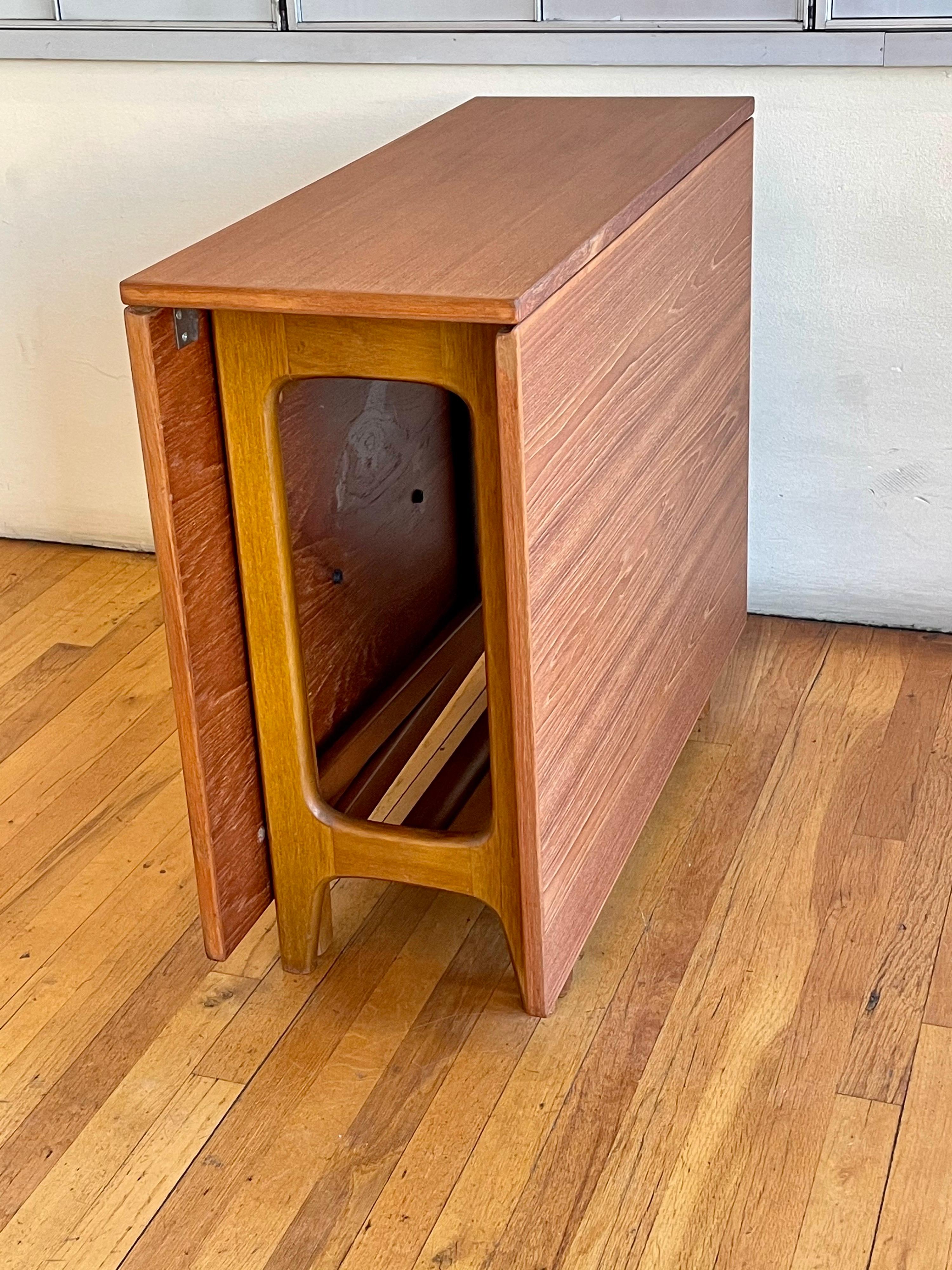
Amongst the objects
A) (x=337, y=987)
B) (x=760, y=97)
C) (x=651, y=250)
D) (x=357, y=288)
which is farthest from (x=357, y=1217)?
(x=760, y=97)

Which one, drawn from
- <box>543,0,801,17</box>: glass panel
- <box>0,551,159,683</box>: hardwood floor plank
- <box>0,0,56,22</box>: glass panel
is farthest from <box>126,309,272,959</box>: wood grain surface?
<box>0,0,56,22</box>: glass panel

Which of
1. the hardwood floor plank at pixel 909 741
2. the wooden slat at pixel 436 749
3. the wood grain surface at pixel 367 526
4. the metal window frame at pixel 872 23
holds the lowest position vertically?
the hardwood floor plank at pixel 909 741

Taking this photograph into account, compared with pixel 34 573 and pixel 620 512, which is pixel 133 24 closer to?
pixel 34 573

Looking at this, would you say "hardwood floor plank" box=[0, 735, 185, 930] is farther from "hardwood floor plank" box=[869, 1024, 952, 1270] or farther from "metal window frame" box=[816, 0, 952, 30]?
"metal window frame" box=[816, 0, 952, 30]

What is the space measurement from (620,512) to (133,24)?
1.30 meters

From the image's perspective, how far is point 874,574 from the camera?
2.31 meters

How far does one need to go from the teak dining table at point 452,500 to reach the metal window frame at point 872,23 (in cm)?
22

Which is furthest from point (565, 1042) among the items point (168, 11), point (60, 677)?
point (168, 11)

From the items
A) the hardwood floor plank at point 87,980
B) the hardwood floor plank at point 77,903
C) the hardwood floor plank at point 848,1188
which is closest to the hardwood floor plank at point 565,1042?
the hardwood floor plank at point 848,1188

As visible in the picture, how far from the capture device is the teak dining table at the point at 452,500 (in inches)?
51.2

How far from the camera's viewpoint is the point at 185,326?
4.36 ft

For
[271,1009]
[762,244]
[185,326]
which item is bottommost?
[271,1009]

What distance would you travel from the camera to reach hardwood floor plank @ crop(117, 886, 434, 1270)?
1.34 metres

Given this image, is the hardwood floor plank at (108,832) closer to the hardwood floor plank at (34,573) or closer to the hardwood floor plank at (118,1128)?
the hardwood floor plank at (118,1128)
